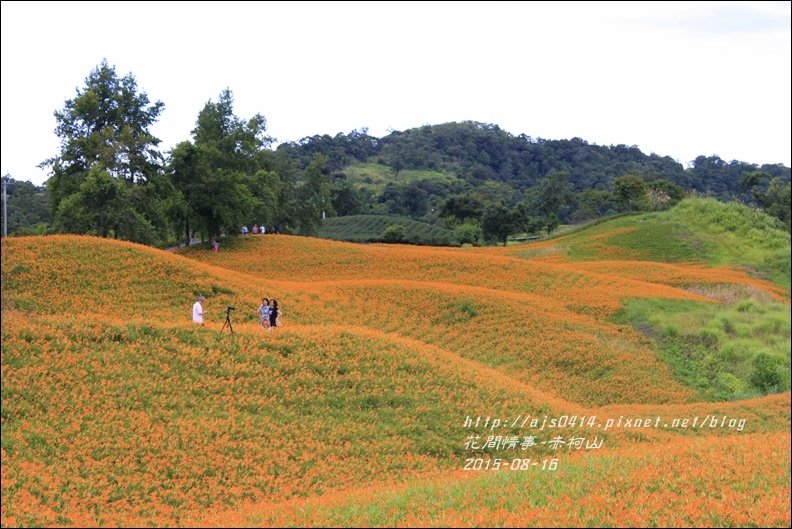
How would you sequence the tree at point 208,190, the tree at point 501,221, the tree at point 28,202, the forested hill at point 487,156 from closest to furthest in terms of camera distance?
the tree at point 208,190 → the tree at point 28,202 → the tree at point 501,221 → the forested hill at point 487,156

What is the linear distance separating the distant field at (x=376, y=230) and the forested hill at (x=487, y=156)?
2813 centimetres

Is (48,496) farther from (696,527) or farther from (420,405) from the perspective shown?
(696,527)

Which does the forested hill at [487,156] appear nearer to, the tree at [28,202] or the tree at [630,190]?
the tree at [630,190]

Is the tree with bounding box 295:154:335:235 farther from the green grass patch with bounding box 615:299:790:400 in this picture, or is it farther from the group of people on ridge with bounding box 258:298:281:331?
the group of people on ridge with bounding box 258:298:281:331

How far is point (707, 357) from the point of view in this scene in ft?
64.0

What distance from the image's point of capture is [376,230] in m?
87.8

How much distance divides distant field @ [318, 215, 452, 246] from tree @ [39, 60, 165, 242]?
33.1 m

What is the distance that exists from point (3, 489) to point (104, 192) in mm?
30899

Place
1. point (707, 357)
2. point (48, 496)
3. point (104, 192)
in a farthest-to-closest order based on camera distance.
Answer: point (104, 192) < point (707, 357) < point (48, 496)

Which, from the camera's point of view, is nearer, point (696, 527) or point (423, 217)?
point (696, 527)

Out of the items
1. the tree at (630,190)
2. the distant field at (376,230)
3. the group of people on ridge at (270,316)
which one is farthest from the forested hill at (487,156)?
the group of people on ridge at (270,316)

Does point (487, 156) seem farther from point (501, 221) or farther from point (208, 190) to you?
point (208, 190)

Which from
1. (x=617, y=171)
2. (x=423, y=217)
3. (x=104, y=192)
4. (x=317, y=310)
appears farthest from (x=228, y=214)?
(x=617, y=171)

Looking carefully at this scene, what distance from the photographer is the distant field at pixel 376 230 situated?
250ft
